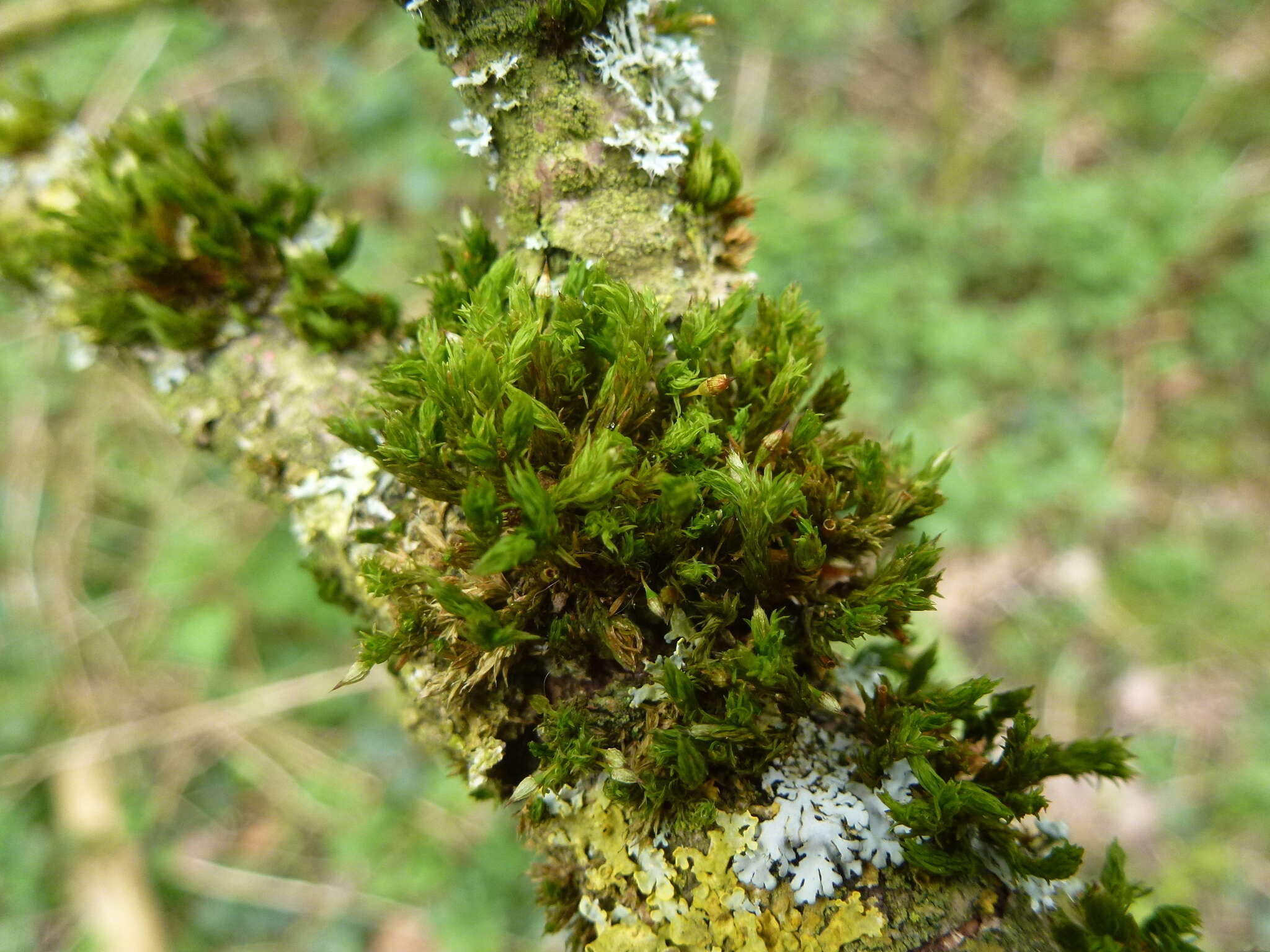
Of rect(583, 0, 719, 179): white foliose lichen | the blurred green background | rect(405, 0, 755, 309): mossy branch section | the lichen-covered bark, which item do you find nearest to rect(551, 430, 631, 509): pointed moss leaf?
the lichen-covered bark

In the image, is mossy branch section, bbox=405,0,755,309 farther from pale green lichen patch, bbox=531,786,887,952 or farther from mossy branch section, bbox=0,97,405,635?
pale green lichen patch, bbox=531,786,887,952

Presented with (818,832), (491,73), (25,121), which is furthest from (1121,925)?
(25,121)

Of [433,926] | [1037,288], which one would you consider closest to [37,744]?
[433,926]

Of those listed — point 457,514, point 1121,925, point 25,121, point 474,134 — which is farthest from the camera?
point 25,121

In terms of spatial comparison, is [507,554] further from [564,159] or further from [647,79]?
[647,79]

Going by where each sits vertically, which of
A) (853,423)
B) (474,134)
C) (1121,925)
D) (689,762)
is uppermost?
(853,423)

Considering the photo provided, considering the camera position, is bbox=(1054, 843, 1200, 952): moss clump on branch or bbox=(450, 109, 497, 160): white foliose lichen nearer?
bbox=(1054, 843, 1200, 952): moss clump on branch
